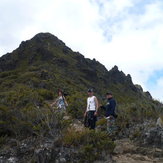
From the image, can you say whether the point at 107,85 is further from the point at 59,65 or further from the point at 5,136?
the point at 5,136

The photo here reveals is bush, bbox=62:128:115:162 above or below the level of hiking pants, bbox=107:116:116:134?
below

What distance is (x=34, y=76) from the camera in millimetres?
34188

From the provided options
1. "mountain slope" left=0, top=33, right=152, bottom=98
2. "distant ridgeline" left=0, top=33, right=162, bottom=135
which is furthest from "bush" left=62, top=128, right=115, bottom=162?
"mountain slope" left=0, top=33, right=152, bottom=98

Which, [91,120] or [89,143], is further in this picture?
[91,120]

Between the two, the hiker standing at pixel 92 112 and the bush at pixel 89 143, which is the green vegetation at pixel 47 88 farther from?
the hiker standing at pixel 92 112

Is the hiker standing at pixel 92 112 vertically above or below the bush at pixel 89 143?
above

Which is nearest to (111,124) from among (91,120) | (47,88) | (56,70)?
(91,120)

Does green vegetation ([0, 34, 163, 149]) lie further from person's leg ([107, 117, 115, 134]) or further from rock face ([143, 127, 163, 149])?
rock face ([143, 127, 163, 149])

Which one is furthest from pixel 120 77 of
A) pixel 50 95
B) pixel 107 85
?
pixel 50 95

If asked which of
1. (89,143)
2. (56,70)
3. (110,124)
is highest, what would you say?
(56,70)

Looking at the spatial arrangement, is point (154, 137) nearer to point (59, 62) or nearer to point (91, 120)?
point (91, 120)

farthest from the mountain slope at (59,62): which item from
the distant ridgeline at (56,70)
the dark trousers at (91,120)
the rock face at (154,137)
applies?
the rock face at (154,137)

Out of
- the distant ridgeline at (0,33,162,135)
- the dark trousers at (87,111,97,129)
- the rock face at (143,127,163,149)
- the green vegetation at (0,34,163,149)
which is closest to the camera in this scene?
the rock face at (143,127,163,149)

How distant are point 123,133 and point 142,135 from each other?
86cm
